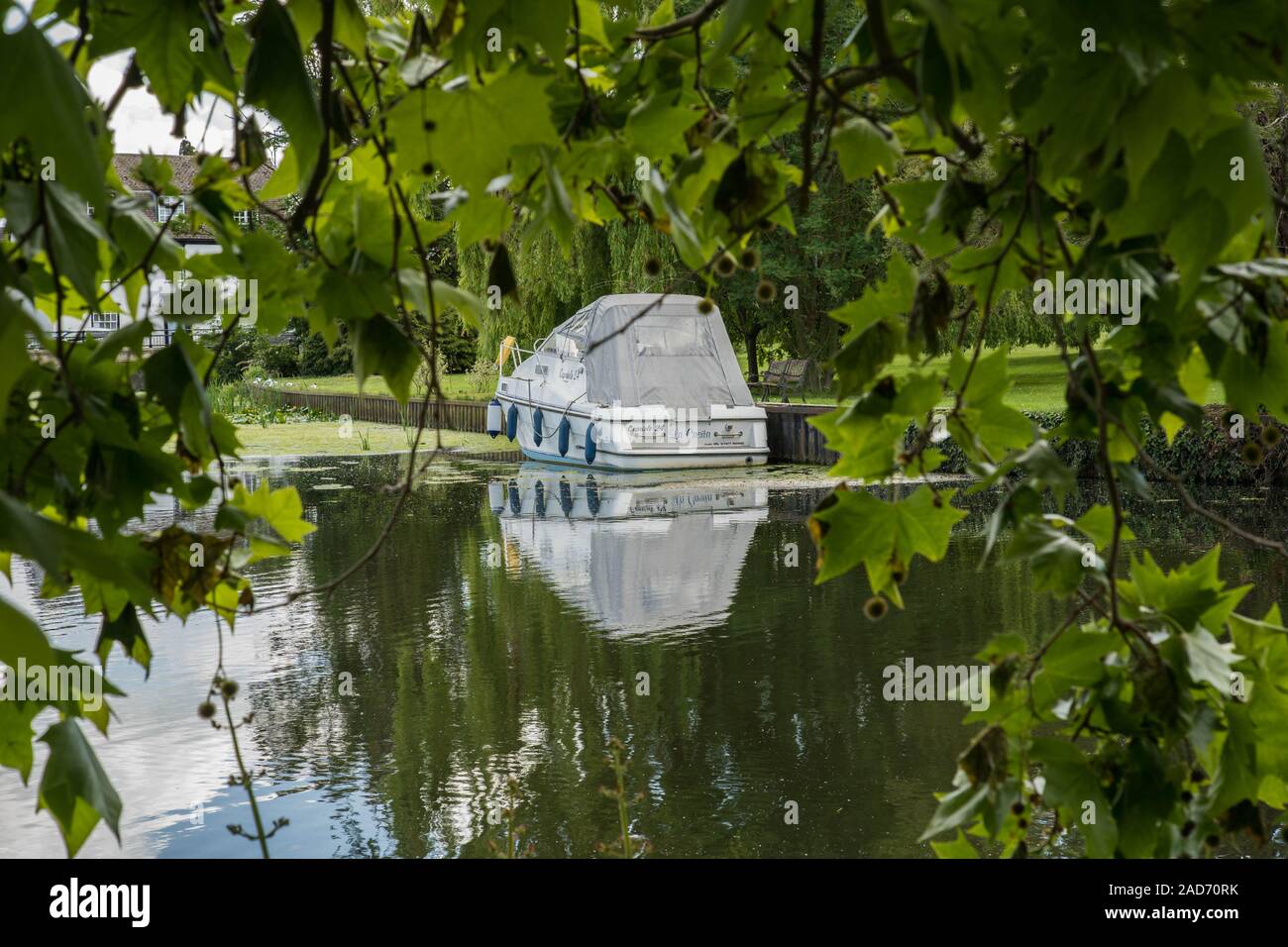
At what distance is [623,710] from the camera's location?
5.91 meters

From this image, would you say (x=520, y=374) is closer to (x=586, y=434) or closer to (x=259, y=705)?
(x=586, y=434)

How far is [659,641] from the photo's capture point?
7.21 metres

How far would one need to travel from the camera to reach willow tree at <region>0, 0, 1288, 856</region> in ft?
3.73

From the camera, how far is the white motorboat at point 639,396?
16.4 metres

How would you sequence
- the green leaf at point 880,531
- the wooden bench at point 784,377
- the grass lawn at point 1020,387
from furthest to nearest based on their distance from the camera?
the wooden bench at point 784,377 < the grass lawn at point 1020,387 < the green leaf at point 880,531

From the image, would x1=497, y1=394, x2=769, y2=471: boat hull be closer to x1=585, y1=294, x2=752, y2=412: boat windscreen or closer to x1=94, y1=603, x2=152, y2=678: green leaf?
x1=585, y1=294, x2=752, y2=412: boat windscreen

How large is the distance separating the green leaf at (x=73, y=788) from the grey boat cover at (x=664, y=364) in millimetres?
15375

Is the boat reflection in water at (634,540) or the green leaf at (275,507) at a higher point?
the green leaf at (275,507)

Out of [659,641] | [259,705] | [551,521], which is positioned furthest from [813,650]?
[551,521]

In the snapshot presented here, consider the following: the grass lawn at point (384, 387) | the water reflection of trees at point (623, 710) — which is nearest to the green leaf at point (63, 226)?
the water reflection of trees at point (623, 710)

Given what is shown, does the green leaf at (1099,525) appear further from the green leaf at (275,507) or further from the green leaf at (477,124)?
the green leaf at (275,507)

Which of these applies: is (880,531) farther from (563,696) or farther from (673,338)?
(673,338)

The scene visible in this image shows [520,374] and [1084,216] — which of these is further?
[520,374]
